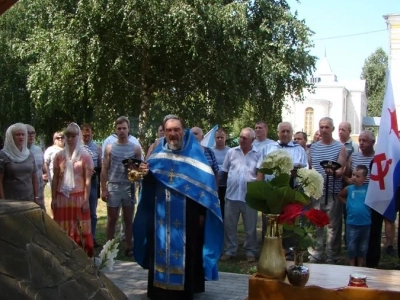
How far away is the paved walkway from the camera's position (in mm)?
5688

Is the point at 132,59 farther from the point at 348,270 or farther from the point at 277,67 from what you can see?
the point at 348,270

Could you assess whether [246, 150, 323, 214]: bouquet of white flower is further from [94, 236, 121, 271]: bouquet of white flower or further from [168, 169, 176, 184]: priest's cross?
[168, 169, 176, 184]: priest's cross

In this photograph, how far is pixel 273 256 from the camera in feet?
10.6

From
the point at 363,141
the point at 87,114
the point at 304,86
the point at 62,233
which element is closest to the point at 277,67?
the point at 304,86

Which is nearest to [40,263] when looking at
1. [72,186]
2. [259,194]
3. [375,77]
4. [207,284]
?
[259,194]

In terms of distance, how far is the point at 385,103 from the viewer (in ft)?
20.0

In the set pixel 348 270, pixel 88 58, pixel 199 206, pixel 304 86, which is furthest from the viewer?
pixel 304 86

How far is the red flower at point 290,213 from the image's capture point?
3.13 metres

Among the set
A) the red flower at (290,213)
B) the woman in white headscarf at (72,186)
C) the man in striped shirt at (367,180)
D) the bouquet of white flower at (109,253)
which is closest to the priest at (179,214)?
the bouquet of white flower at (109,253)

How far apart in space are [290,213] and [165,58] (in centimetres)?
1990

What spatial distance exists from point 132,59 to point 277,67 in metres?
5.76

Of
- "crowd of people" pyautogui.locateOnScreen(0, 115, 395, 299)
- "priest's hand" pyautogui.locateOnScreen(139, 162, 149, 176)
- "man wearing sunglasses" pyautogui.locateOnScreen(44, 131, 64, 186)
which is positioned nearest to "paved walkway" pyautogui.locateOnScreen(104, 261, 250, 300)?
"crowd of people" pyautogui.locateOnScreen(0, 115, 395, 299)

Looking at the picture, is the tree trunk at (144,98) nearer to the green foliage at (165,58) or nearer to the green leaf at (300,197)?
the green foliage at (165,58)

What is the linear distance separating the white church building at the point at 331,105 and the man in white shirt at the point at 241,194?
188ft
